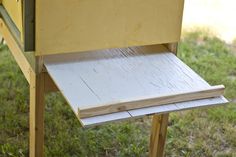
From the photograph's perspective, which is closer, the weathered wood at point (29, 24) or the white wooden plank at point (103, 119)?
the white wooden plank at point (103, 119)

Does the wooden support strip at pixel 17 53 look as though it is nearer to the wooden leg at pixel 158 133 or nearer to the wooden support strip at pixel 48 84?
the wooden support strip at pixel 48 84

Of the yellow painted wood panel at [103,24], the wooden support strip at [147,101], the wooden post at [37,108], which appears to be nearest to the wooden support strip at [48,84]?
the wooden post at [37,108]

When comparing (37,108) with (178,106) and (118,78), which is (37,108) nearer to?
(118,78)

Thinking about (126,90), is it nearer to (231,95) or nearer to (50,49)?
(50,49)

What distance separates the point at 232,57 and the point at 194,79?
5.64 ft

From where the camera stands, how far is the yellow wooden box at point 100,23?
5.55ft

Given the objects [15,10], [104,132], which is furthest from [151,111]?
[104,132]

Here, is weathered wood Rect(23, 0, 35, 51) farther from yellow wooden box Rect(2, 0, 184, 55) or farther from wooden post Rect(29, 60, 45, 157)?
wooden post Rect(29, 60, 45, 157)

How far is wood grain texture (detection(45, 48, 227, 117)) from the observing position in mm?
1577

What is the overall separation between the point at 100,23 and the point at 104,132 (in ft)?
2.83

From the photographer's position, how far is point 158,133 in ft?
6.50

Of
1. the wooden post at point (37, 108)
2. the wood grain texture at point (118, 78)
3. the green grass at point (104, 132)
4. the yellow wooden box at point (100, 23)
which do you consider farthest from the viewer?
the green grass at point (104, 132)

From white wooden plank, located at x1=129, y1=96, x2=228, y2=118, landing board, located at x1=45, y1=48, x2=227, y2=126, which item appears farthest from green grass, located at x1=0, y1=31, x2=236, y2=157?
white wooden plank, located at x1=129, y1=96, x2=228, y2=118

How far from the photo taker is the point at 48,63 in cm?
178
